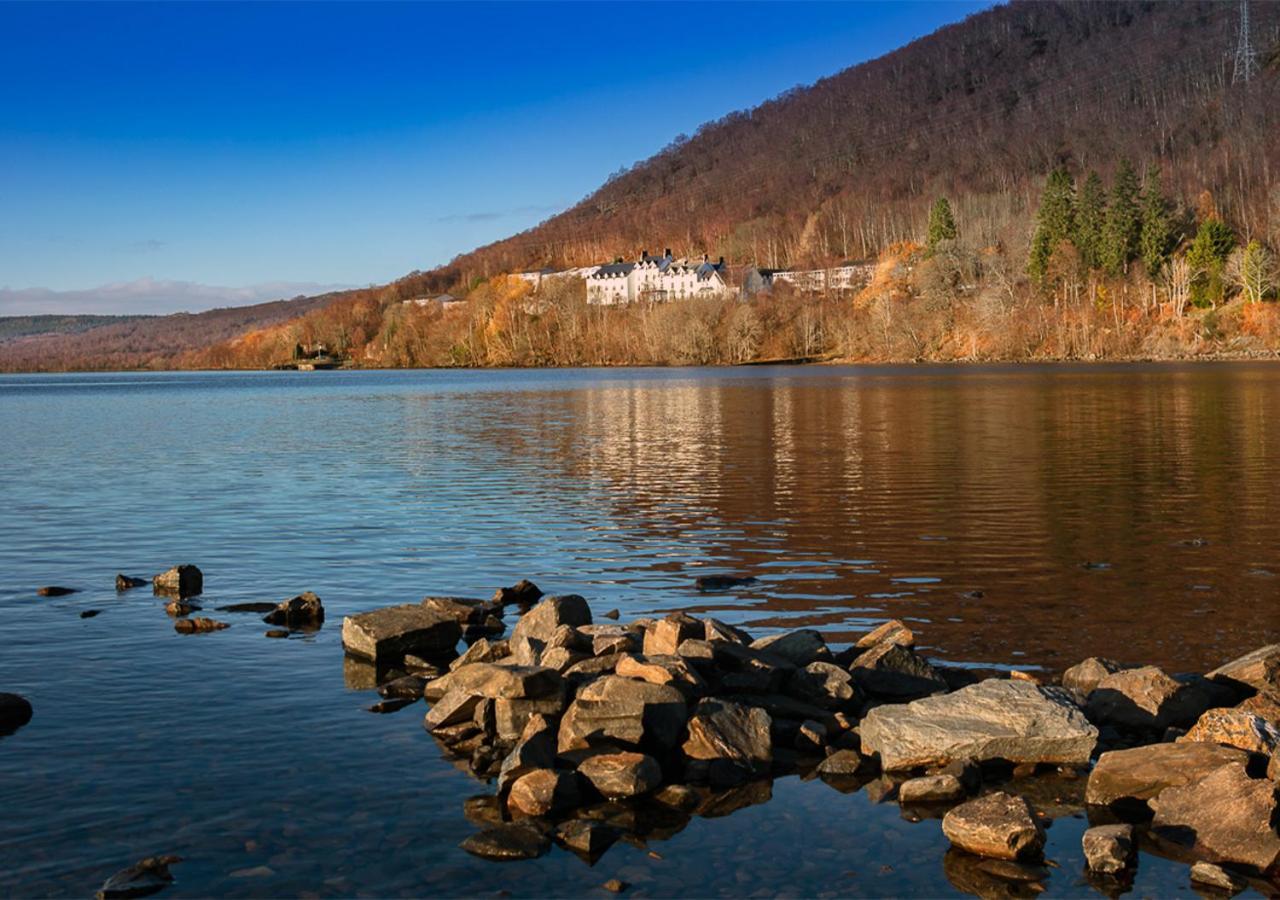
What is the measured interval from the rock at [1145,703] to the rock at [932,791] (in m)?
2.72

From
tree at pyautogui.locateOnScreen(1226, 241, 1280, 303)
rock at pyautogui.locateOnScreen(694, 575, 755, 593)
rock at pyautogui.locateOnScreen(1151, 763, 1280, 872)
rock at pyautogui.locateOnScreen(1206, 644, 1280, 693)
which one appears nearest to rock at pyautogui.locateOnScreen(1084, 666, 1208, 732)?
rock at pyautogui.locateOnScreen(1206, 644, 1280, 693)

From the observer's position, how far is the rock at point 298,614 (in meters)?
19.1

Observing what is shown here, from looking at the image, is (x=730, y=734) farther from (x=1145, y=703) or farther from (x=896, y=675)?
(x=1145, y=703)

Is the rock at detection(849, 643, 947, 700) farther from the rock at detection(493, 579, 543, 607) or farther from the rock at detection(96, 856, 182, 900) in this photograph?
the rock at detection(96, 856, 182, 900)

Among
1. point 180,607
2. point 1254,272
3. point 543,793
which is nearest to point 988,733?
point 543,793

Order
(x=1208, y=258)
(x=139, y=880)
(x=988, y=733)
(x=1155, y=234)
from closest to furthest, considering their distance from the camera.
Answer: (x=139, y=880)
(x=988, y=733)
(x=1208, y=258)
(x=1155, y=234)

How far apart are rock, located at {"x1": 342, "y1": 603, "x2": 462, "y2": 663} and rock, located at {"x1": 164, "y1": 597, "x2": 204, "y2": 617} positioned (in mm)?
4247

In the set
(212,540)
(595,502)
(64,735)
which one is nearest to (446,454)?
(595,502)

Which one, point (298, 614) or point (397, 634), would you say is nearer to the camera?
point (397, 634)

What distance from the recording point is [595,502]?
1328 inches

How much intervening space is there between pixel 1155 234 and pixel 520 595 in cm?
14408

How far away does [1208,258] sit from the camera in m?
138

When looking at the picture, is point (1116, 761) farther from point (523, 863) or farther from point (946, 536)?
point (946, 536)

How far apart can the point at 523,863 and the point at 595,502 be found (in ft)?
77.6
